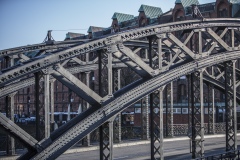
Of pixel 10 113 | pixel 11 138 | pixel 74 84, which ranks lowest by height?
pixel 11 138

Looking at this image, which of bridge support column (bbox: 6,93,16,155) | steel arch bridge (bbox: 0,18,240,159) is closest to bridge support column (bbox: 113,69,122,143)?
bridge support column (bbox: 6,93,16,155)

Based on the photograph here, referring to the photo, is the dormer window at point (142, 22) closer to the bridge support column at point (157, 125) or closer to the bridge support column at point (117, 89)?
the bridge support column at point (117, 89)

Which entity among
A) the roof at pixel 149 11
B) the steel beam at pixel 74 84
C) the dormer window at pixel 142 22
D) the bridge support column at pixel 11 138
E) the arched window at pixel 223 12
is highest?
the roof at pixel 149 11

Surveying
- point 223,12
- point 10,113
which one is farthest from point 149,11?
point 10,113

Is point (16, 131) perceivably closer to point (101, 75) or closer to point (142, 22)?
point (101, 75)

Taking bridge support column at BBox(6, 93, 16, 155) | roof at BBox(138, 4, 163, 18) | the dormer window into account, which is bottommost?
bridge support column at BBox(6, 93, 16, 155)

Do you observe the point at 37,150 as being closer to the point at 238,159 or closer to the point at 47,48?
the point at 238,159

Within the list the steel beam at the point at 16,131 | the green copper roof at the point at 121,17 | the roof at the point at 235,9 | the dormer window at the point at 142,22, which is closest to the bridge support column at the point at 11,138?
the steel beam at the point at 16,131

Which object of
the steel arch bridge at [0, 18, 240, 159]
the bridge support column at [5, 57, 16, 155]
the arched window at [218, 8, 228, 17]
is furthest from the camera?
the arched window at [218, 8, 228, 17]

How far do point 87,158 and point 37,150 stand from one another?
1127cm

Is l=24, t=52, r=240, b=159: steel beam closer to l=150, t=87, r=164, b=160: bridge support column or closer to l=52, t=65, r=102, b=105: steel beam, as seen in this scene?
l=52, t=65, r=102, b=105: steel beam

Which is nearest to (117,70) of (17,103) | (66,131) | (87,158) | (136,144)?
(136,144)

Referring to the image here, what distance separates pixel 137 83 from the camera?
14055mm

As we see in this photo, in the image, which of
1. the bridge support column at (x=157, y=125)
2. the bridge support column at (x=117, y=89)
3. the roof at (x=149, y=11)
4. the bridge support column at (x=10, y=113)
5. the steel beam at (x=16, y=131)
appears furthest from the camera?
the roof at (x=149, y=11)
